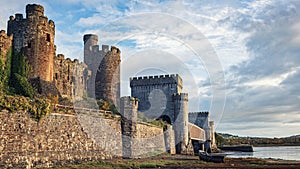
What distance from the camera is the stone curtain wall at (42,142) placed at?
1913 cm

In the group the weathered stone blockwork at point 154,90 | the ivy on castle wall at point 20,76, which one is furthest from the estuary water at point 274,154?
the ivy on castle wall at point 20,76

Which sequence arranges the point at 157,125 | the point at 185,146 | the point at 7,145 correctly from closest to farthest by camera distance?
the point at 7,145
the point at 157,125
the point at 185,146

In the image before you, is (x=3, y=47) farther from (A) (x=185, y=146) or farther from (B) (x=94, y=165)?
(A) (x=185, y=146)

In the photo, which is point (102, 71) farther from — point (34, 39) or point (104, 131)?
point (104, 131)

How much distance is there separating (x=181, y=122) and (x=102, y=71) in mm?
12401

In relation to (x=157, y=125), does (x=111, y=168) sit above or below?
below

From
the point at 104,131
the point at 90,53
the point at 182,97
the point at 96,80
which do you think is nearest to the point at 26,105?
the point at 104,131

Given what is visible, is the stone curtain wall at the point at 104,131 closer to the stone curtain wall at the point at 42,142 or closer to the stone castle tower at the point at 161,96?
the stone curtain wall at the point at 42,142

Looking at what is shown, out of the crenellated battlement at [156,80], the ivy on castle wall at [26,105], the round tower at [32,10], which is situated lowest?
the ivy on castle wall at [26,105]

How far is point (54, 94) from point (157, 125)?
1402cm

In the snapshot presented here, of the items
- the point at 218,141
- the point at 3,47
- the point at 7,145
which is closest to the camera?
the point at 7,145

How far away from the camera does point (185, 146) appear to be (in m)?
47.4

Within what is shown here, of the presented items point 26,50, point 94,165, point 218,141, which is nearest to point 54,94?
point 26,50

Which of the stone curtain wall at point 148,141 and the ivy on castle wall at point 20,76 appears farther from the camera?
the stone curtain wall at point 148,141
